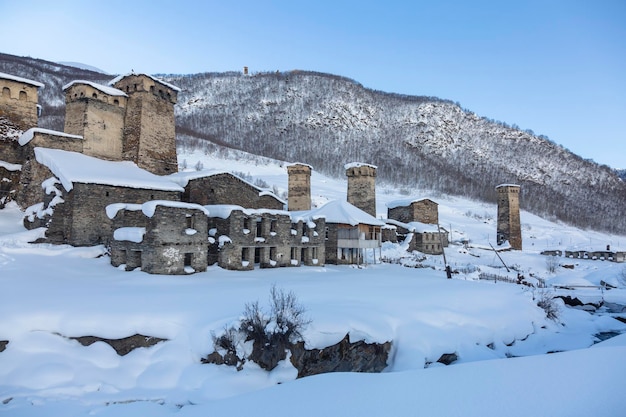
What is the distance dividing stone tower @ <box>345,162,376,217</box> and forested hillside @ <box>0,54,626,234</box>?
46.3 metres

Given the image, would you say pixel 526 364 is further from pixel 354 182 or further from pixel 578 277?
pixel 354 182

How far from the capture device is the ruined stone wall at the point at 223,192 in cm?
2127

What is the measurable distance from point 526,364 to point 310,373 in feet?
16.3

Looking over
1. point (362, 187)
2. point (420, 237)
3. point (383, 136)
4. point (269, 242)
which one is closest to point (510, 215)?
point (420, 237)

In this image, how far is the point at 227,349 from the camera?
9.25 m

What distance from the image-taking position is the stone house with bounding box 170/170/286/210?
69.7ft

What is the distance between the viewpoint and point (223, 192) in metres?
22.2

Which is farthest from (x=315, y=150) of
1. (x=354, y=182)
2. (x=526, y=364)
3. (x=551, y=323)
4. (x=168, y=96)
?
(x=526, y=364)

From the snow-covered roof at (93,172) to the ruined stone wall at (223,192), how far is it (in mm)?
1027

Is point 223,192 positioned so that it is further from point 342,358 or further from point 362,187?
point 362,187

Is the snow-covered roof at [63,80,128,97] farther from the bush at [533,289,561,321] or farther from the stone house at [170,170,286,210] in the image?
the bush at [533,289,561,321]

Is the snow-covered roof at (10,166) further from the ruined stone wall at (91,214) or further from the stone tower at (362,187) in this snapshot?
the stone tower at (362,187)

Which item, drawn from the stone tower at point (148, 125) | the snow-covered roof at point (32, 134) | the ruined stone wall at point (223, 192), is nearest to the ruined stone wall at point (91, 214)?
the ruined stone wall at point (223, 192)

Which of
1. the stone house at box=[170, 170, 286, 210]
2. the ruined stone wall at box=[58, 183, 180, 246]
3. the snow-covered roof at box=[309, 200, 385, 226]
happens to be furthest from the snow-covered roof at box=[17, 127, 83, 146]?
the snow-covered roof at box=[309, 200, 385, 226]
